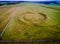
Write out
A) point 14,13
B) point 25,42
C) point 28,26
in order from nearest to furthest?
point 25,42 < point 28,26 < point 14,13

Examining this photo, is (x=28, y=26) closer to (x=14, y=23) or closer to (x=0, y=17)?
(x=14, y=23)

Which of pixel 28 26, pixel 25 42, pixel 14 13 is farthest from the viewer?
pixel 14 13

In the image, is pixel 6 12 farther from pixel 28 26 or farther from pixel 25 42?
pixel 25 42

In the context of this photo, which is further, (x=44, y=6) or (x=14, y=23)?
(x=44, y=6)

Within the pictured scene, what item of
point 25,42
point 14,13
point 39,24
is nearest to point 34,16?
point 39,24

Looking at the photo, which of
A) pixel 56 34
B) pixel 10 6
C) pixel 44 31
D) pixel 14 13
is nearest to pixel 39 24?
pixel 44 31

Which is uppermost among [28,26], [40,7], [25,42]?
[40,7]

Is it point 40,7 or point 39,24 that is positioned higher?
point 40,7
